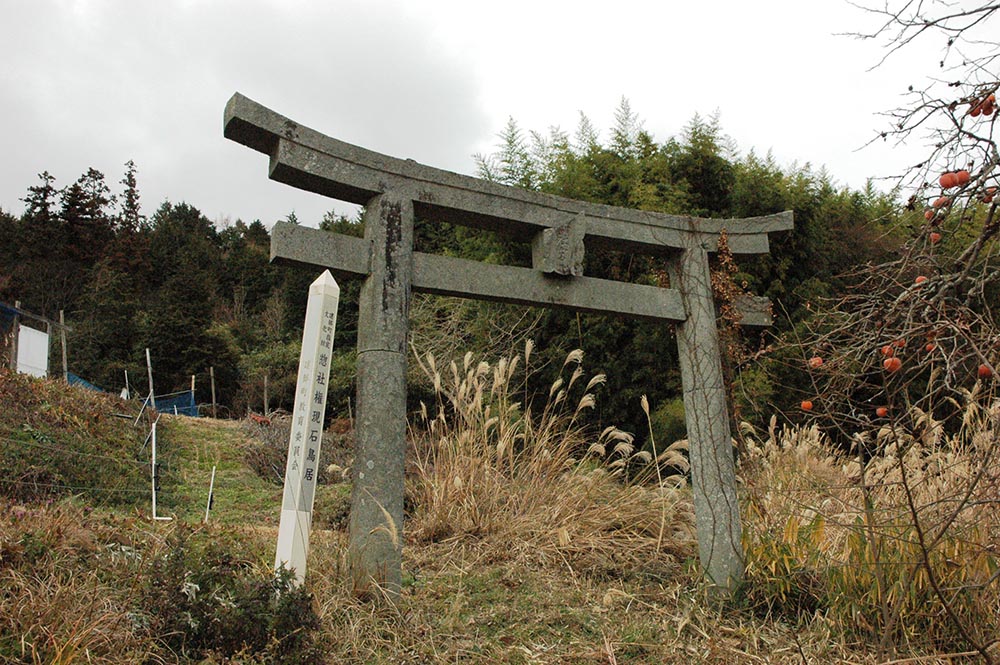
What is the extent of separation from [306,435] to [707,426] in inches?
90.4

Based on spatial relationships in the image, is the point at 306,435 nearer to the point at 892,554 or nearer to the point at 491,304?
the point at 892,554

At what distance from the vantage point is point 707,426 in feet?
13.7

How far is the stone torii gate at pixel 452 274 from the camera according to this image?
10.8ft

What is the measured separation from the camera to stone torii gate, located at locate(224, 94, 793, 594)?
10.8ft

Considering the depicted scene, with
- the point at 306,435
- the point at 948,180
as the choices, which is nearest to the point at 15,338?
the point at 306,435

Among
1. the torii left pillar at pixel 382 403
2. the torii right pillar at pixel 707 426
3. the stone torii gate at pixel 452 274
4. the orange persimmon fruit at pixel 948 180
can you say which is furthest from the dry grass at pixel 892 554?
the torii left pillar at pixel 382 403

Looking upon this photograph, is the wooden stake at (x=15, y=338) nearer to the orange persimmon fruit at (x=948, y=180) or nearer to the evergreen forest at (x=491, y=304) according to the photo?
the evergreen forest at (x=491, y=304)

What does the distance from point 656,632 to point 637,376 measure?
171 inches

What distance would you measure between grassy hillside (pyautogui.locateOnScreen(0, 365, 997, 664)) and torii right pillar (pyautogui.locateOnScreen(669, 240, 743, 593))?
5.2 inches

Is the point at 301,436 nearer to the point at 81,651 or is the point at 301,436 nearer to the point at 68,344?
the point at 81,651

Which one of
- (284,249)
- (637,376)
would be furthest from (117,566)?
(637,376)

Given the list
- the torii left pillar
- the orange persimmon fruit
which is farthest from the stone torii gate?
the orange persimmon fruit

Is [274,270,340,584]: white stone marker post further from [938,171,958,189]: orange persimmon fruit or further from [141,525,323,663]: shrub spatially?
[938,171,958,189]: orange persimmon fruit

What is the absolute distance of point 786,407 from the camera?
741 centimetres
